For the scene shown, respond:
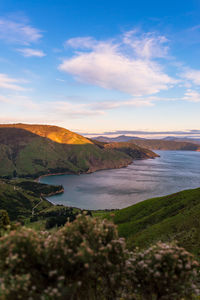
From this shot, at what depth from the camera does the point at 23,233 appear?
9.83m

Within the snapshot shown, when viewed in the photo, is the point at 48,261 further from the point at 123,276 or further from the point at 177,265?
the point at 177,265

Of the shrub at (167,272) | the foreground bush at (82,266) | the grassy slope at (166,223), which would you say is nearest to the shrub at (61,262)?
the foreground bush at (82,266)

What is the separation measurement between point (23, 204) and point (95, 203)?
72.6 meters

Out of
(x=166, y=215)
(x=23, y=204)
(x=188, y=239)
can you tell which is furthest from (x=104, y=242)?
(x=23, y=204)

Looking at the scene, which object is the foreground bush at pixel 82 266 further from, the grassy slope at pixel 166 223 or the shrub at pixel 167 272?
the grassy slope at pixel 166 223

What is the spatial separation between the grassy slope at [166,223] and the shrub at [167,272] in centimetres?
1014

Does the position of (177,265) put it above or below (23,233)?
below

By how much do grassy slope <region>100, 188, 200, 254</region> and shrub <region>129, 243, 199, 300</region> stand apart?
10.1 m

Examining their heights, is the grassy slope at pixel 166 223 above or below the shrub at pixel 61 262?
below

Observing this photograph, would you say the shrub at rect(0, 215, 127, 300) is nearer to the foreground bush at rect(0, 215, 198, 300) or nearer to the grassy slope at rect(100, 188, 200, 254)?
the foreground bush at rect(0, 215, 198, 300)

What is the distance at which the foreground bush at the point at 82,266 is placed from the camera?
9258 millimetres

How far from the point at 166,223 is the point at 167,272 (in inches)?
1770

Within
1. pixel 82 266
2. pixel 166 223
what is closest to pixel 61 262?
pixel 82 266

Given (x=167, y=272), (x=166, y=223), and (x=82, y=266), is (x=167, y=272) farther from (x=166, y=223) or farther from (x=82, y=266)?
(x=166, y=223)
